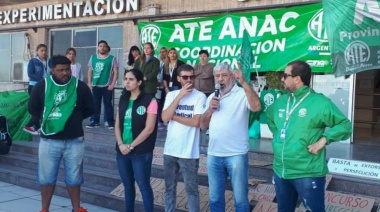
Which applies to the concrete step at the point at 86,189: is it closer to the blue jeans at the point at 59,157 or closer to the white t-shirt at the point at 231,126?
the blue jeans at the point at 59,157

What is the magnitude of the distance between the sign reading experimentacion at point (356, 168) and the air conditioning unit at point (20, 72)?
10.4m

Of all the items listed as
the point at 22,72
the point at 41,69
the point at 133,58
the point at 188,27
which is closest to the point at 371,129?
the point at 188,27

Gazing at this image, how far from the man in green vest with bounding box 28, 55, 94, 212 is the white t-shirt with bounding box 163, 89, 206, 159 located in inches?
40.8

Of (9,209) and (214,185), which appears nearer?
(214,185)

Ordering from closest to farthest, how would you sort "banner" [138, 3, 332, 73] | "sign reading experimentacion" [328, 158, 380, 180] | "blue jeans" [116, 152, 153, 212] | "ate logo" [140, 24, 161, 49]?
"blue jeans" [116, 152, 153, 212]
"sign reading experimentacion" [328, 158, 380, 180]
"banner" [138, 3, 332, 73]
"ate logo" [140, 24, 161, 49]

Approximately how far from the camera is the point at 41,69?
7.85m

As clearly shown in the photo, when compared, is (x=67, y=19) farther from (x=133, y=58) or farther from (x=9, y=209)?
(x=9, y=209)

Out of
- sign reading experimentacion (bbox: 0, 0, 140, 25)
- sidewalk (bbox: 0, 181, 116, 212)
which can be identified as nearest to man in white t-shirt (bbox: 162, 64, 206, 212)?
sidewalk (bbox: 0, 181, 116, 212)

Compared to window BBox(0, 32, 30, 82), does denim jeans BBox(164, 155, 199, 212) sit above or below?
below

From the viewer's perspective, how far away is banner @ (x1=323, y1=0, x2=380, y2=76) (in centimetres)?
597

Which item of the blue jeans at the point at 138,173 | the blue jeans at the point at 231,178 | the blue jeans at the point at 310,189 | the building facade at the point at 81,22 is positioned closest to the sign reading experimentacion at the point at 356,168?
the blue jeans at the point at 231,178

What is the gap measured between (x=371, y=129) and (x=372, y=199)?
24.0ft

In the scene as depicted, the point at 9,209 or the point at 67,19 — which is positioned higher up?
the point at 67,19

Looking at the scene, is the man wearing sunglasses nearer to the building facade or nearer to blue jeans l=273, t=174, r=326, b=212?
blue jeans l=273, t=174, r=326, b=212
